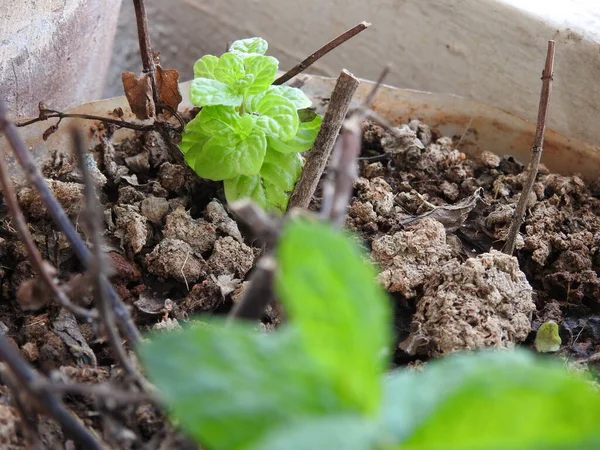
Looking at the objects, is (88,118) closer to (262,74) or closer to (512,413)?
(262,74)

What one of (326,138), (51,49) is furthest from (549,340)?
(51,49)

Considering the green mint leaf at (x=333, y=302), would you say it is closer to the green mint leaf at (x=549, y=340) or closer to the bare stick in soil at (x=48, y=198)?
the bare stick in soil at (x=48, y=198)

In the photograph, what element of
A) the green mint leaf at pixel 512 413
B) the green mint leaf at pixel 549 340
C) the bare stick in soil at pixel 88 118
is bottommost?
the bare stick in soil at pixel 88 118

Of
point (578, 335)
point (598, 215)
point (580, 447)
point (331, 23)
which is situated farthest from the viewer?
point (331, 23)

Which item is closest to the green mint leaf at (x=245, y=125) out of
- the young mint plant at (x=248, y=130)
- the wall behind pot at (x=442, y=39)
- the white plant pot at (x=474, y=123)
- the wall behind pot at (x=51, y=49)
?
the young mint plant at (x=248, y=130)

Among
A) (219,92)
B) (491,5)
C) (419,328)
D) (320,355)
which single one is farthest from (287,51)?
(320,355)

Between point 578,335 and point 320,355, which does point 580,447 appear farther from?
point 578,335
